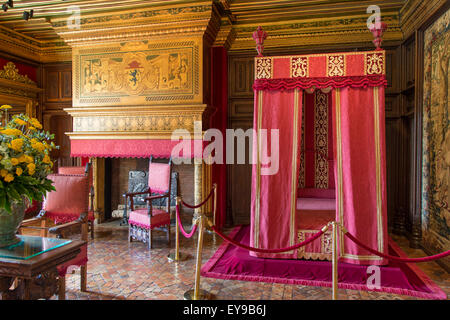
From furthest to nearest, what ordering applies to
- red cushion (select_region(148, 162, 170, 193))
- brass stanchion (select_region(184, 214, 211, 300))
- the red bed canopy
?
red cushion (select_region(148, 162, 170, 193))
the red bed canopy
brass stanchion (select_region(184, 214, 211, 300))

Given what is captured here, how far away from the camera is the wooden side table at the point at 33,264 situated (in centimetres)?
198

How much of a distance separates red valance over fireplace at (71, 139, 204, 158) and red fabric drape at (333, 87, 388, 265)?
2442 mm

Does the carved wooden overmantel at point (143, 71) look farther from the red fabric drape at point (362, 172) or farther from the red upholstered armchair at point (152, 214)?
the red fabric drape at point (362, 172)

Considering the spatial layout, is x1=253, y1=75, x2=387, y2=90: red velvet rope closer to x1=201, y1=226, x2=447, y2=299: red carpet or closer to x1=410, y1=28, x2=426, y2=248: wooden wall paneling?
x1=410, y1=28, x2=426, y2=248: wooden wall paneling

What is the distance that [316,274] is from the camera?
11.4ft

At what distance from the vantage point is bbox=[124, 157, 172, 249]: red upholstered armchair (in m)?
4.53

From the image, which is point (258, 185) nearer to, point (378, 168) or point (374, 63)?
point (378, 168)

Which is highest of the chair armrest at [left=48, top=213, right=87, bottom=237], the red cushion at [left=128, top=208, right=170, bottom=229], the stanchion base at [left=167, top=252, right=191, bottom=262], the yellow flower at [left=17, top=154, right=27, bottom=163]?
the yellow flower at [left=17, top=154, right=27, bottom=163]

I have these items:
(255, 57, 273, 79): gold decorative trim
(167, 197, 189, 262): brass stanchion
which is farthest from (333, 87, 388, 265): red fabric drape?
(167, 197, 189, 262): brass stanchion

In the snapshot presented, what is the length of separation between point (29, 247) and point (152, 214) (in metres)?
2.36

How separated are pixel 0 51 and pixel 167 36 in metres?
3.44

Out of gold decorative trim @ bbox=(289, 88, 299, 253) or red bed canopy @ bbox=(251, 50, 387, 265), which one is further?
gold decorative trim @ bbox=(289, 88, 299, 253)

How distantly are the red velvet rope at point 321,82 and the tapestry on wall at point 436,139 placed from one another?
3.79 ft

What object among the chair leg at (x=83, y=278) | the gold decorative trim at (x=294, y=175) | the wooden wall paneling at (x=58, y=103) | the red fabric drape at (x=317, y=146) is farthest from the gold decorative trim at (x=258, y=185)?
the wooden wall paneling at (x=58, y=103)
